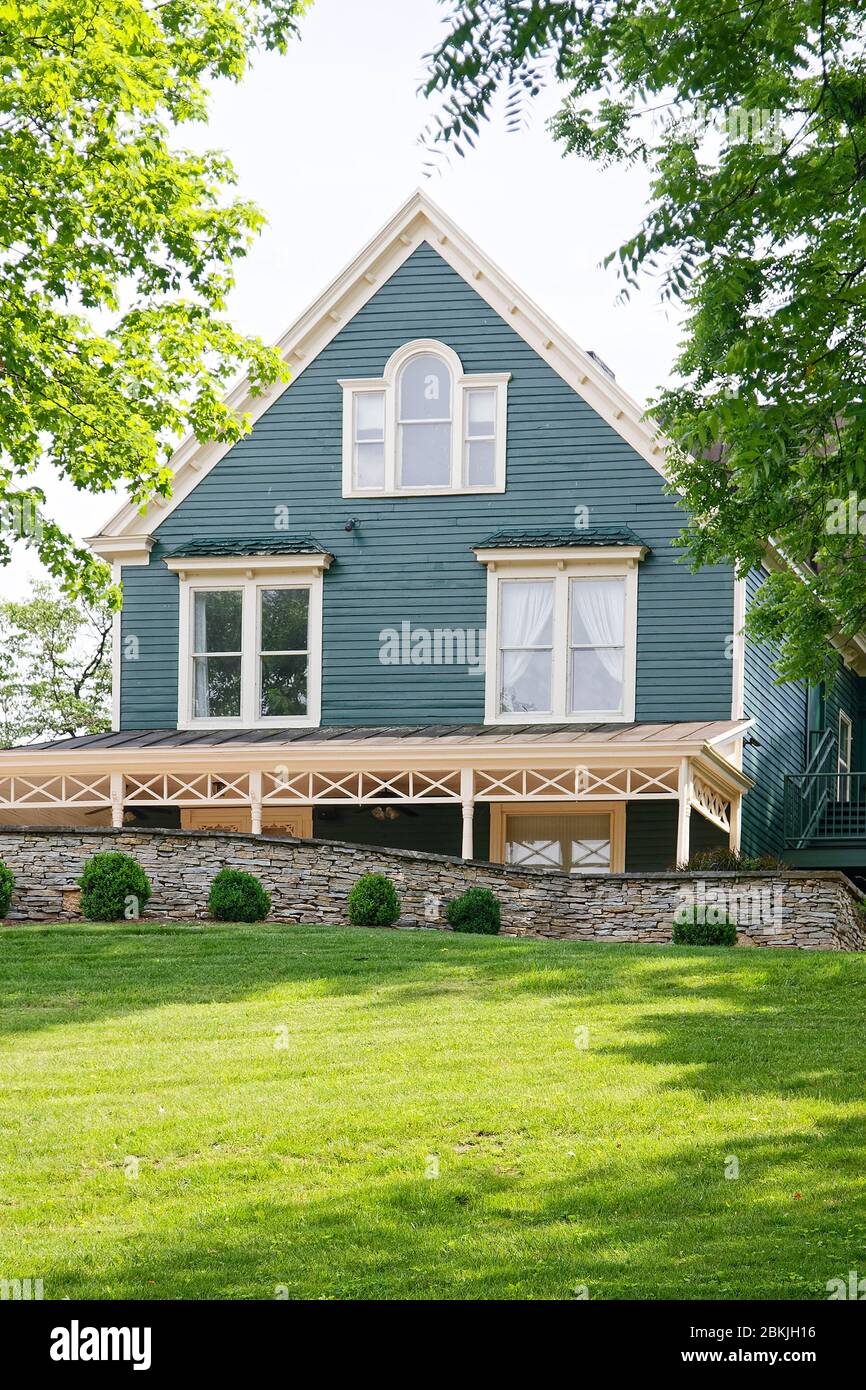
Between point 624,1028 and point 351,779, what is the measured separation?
11.7 m

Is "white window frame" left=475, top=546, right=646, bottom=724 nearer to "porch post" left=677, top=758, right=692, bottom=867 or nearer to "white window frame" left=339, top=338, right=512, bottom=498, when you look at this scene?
"white window frame" left=339, top=338, right=512, bottom=498

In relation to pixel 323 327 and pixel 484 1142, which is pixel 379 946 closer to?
pixel 484 1142

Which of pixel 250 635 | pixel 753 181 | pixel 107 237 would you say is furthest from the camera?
pixel 250 635

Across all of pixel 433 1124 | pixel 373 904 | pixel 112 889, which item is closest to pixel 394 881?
pixel 373 904

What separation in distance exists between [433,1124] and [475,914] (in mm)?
9429

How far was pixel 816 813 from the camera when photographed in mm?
27781

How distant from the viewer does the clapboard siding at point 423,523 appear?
2477 centimetres

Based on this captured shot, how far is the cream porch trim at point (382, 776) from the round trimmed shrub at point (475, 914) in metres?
1.44

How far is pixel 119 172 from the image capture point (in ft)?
60.1

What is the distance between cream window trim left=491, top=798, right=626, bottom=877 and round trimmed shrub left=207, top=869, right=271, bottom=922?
220 inches

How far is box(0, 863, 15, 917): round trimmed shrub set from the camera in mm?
20078

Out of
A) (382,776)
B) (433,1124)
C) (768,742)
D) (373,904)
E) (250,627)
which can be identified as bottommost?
(433,1124)

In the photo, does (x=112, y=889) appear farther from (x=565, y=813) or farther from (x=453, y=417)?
(x=453, y=417)
